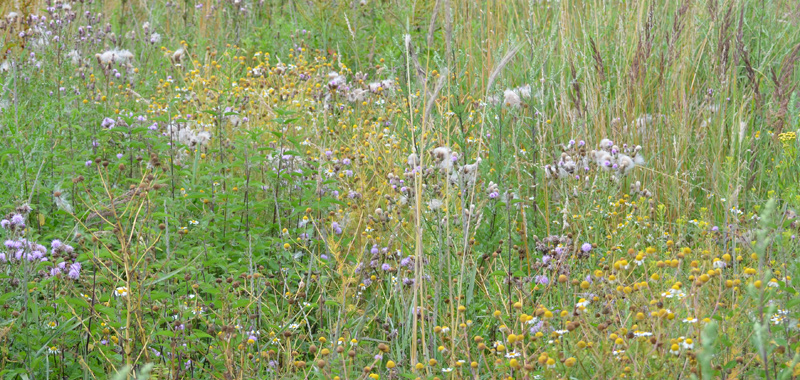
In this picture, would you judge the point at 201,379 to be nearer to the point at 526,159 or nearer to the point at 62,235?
the point at 62,235

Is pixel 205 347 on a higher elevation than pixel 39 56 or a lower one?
lower

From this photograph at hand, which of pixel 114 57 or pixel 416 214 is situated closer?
pixel 416 214

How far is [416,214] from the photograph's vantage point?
1.98m

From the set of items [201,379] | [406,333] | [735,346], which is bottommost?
[201,379]

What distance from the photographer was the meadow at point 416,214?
1923 mm

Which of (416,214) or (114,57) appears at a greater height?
(416,214)

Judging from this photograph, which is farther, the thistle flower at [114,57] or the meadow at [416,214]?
the thistle flower at [114,57]

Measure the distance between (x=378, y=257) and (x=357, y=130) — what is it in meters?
1.43

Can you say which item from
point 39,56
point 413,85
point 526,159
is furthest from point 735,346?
point 39,56

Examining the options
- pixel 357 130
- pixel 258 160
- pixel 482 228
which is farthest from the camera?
pixel 357 130

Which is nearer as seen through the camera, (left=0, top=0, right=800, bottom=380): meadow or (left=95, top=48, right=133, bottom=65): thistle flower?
(left=0, top=0, right=800, bottom=380): meadow

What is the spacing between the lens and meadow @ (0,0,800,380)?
6.31 feet

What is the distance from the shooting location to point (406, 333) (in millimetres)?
2189

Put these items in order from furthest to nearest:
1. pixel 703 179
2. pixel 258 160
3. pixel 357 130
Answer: pixel 357 130 → pixel 703 179 → pixel 258 160
